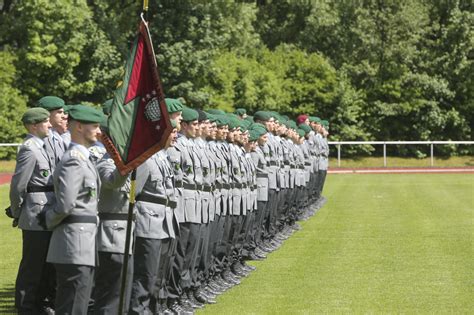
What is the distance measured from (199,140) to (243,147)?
9.00 feet

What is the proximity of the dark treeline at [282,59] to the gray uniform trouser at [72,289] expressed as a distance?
122ft

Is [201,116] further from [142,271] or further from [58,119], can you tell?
[142,271]

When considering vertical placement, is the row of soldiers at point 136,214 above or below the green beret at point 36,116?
below

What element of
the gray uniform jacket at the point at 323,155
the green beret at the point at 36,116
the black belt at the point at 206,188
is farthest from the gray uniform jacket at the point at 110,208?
the gray uniform jacket at the point at 323,155

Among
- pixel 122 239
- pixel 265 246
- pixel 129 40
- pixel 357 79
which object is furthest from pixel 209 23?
pixel 122 239

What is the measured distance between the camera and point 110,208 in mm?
9703

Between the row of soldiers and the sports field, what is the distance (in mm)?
578

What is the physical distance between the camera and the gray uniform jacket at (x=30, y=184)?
10750mm

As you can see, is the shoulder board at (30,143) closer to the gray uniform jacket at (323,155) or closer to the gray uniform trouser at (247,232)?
the gray uniform trouser at (247,232)

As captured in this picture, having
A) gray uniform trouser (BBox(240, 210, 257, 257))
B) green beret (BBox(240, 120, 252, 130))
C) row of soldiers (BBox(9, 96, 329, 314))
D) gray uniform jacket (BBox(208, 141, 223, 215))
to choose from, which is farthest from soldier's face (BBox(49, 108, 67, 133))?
gray uniform trouser (BBox(240, 210, 257, 257))

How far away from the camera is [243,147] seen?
15.7 metres

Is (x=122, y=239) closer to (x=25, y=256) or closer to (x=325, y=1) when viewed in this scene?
(x=25, y=256)

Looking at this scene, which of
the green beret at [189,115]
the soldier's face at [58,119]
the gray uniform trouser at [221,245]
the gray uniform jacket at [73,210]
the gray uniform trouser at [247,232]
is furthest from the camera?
the gray uniform trouser at [247,232]

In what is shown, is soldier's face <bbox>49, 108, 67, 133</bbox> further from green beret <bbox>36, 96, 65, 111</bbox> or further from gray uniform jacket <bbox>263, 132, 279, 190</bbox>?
gray uniform jacket <bbox>263, 132, 279, 190</bbox>
